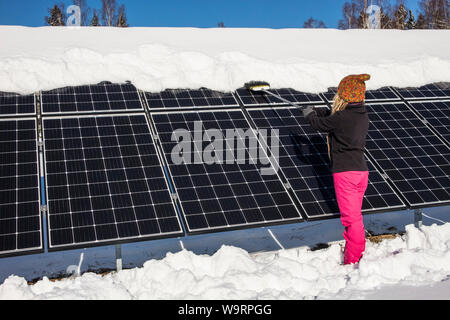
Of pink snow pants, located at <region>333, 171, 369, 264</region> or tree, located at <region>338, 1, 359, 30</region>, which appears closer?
pink snow pants, located at <region>333, 171, 369, 264</region>

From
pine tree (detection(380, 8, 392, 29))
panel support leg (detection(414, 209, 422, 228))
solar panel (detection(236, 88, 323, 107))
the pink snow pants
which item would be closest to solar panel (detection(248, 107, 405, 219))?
solar panel (detection(236, 88, 323, 107))

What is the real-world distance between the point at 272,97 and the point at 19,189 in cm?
485

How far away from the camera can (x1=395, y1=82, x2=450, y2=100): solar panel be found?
997 centimetres

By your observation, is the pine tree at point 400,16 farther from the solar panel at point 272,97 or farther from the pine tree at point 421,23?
the solar panel at point 272,97

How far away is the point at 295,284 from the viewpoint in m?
5.29

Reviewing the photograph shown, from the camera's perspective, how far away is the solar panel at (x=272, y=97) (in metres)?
8.75

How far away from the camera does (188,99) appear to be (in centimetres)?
854

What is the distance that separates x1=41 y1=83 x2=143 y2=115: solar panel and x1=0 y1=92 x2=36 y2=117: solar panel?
19 centimetres

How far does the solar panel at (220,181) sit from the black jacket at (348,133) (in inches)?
43.4

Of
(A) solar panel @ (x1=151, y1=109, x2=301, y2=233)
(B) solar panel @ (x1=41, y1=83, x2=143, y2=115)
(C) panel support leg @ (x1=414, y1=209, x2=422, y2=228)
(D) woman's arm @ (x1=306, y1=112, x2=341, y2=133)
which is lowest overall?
(C) panel support leg @ (x1=414, y1=209, x2=422, y2=228)

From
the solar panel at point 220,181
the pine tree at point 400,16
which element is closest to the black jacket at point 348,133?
the solar panel at point 220,181

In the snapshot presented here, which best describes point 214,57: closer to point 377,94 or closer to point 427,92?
point 377,94

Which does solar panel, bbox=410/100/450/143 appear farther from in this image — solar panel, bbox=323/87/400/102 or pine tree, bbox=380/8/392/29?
pine tree, bbox=380/8/392/29
